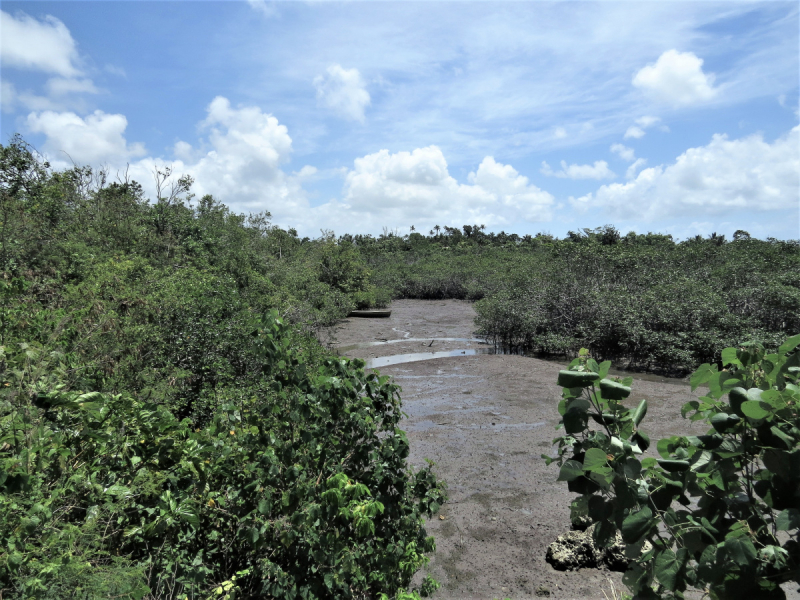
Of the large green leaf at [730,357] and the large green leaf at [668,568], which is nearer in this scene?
the large green leaf at [668,568]

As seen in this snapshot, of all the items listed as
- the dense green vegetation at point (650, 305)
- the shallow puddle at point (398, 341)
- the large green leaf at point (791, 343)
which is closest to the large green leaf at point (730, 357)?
the large green leaf at point (791, 343)

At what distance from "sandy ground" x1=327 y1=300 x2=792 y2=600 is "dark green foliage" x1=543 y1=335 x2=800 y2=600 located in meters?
2.86

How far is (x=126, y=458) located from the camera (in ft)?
8.67

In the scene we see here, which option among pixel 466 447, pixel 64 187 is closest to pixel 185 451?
pixel 466 447

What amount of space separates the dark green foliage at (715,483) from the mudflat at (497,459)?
2.87 m

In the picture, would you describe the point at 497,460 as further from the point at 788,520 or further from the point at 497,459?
the point at 788,520

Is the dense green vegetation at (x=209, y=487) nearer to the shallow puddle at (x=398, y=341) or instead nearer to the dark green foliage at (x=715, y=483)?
the dark green foliage at (x=715, y=483)

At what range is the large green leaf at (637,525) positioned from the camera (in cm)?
136

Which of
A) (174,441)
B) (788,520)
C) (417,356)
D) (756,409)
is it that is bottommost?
(417,356)

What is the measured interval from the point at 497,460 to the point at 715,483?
22.0ft

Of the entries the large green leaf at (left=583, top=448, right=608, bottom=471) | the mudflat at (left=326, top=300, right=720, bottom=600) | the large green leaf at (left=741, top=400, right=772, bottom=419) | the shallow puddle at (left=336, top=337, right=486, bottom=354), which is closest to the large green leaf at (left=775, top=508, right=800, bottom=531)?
the large green leaf at (left=741, top=400, right=772, bottom=419)

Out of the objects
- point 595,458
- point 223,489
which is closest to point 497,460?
point 223,489

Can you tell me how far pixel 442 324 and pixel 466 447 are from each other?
54.8 feet

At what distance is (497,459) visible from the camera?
25.7ft
